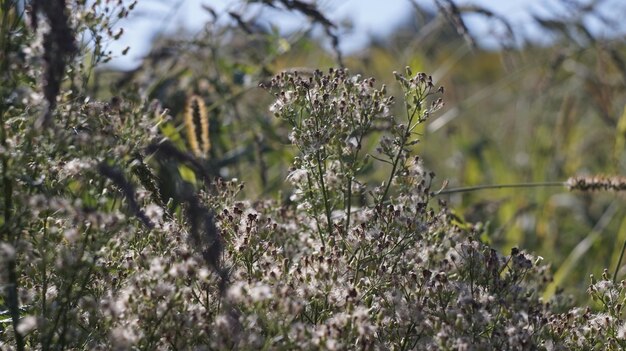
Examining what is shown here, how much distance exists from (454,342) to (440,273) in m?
0.24

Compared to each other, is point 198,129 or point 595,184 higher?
point 198,129

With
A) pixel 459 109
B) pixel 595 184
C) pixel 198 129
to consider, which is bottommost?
pixel 595 184

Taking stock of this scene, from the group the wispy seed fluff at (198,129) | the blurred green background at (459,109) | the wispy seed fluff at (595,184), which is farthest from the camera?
the blurred green background at (459,109)

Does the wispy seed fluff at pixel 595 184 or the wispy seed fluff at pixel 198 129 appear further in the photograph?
the wispy seed fluff at pixel 198 129

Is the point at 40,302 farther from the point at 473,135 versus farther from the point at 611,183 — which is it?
the point at 473,135

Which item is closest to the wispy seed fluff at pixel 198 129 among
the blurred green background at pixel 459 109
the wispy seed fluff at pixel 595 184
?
the blurred green background at pixel 459 109

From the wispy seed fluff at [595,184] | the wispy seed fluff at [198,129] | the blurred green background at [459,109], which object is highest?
the blurred green background at [459,109]

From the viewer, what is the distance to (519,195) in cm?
589

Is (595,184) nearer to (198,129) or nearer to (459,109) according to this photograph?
(198,129)

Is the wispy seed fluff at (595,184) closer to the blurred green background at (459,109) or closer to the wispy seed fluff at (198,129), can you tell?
the blurred green background at (459,109)

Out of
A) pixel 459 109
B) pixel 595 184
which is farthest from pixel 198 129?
pixel 459 109

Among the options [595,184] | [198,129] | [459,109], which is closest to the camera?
[595,184]

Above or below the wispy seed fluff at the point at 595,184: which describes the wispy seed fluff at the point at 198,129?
above

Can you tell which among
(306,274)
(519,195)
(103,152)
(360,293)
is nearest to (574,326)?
(360,293)
